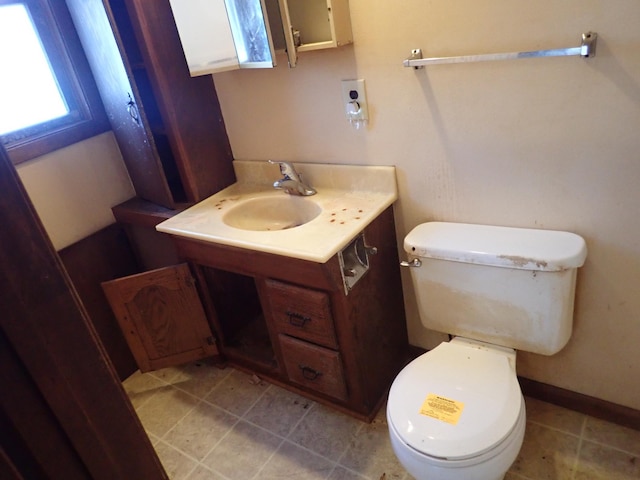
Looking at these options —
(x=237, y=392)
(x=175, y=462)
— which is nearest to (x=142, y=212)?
(x=237, y=392)

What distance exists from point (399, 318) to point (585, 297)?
66 centimetres

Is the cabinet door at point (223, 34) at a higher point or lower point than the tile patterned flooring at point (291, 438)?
higher

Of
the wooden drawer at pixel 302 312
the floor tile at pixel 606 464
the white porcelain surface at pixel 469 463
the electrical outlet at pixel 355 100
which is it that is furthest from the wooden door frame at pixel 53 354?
the floor tile at pixel 606 464

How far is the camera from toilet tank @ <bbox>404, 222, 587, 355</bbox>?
1244 mm

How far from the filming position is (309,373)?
1.67m

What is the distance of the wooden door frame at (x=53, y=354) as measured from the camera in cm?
35

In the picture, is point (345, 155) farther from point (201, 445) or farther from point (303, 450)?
point (201, 445)

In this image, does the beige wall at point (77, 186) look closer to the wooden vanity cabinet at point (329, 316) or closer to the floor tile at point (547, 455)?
the wooden vanity cabinet at point (329, 316)

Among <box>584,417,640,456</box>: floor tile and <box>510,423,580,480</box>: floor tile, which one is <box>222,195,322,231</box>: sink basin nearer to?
<box>510,423,580,480</box>: floor tile

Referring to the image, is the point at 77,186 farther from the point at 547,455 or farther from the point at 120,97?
the point at 547,455

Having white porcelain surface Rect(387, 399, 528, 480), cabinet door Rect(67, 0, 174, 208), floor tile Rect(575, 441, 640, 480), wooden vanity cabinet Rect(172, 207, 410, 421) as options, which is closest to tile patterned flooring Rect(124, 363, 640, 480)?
floor tile Rect(575, 441, 640, 480)

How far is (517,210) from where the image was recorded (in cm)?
137

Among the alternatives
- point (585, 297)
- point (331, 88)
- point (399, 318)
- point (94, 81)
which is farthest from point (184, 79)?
point (585, 297)

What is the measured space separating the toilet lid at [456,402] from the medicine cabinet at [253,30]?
1.02 meters
